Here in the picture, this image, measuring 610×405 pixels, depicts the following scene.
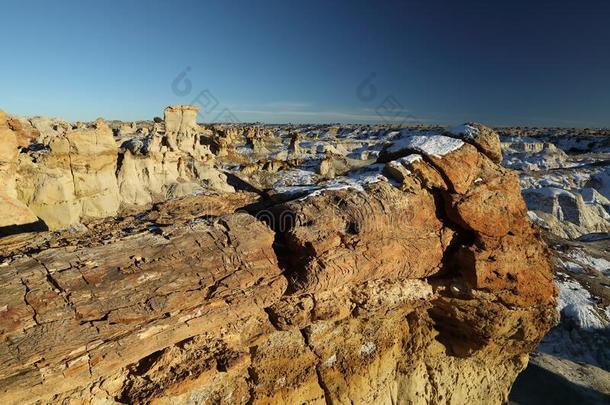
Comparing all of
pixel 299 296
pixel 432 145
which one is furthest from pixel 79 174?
pixel 432 145

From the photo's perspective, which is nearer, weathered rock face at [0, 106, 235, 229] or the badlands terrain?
the badlands terrain

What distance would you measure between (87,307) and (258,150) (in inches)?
2055

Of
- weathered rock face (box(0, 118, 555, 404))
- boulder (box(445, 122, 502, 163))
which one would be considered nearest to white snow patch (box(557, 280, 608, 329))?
weathered rock face (box(0, 118, 555, 404))

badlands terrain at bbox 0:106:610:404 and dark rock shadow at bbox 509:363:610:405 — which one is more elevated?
badlands terrain at bbox 0:106:610:404

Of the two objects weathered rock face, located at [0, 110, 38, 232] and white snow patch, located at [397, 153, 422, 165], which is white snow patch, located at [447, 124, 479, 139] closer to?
white snow patch, located at [397, 153, 422, 165]

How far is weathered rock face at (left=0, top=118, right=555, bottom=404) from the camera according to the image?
19.6 ft

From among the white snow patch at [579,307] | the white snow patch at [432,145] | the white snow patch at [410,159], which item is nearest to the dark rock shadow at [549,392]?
the white snow patch at [579,307]

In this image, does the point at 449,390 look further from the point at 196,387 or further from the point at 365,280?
the point at 196,387

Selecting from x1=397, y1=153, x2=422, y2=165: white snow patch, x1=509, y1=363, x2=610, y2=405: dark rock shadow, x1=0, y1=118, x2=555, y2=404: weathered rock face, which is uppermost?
x1=397, y1=153, x2=422, y2=165: white snow patch

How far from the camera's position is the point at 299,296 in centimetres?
795

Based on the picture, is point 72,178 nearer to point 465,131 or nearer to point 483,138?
point 465,131

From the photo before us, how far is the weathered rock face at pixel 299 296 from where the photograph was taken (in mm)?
5988

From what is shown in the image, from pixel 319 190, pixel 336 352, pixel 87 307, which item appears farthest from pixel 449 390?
pixel 87 307

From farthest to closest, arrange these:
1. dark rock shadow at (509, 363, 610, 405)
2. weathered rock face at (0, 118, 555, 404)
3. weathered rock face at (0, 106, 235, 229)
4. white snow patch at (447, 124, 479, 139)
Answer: dark rock shadow at (509, 363, 610, 405), weathered rock face at (0, 106, 235, 229), white snow patch at (447, 124, 479, 139), weathered rock face at (0, 118, 555, 404)
